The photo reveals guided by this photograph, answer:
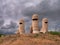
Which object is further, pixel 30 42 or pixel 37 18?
pixel 37 18

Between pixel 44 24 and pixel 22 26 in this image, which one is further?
pixel 22 26

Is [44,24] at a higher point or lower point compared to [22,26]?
higher

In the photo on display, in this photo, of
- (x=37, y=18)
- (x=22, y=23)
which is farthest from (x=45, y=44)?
(x=22, y=23)

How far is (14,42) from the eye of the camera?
32.6m

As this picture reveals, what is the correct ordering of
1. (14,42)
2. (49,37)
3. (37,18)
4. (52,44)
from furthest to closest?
(37,18)
(49,37)
(14,42)
(52,44)

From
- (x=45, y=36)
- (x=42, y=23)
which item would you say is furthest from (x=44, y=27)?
(x=45, y=36)

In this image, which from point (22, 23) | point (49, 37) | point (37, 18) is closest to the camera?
point (49, 37)

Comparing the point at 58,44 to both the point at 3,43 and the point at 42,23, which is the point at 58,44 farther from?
the point at 42,23

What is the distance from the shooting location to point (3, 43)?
111 ft

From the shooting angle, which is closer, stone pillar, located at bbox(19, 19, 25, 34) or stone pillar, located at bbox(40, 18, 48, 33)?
stone pillar, located at bbox(40, 18, 48, 33)

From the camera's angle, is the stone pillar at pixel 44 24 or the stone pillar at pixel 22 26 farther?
the stone pillar at pixel 22 26

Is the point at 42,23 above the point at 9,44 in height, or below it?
above

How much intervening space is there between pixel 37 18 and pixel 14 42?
16688 mm

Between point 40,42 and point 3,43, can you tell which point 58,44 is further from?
point 3,43
